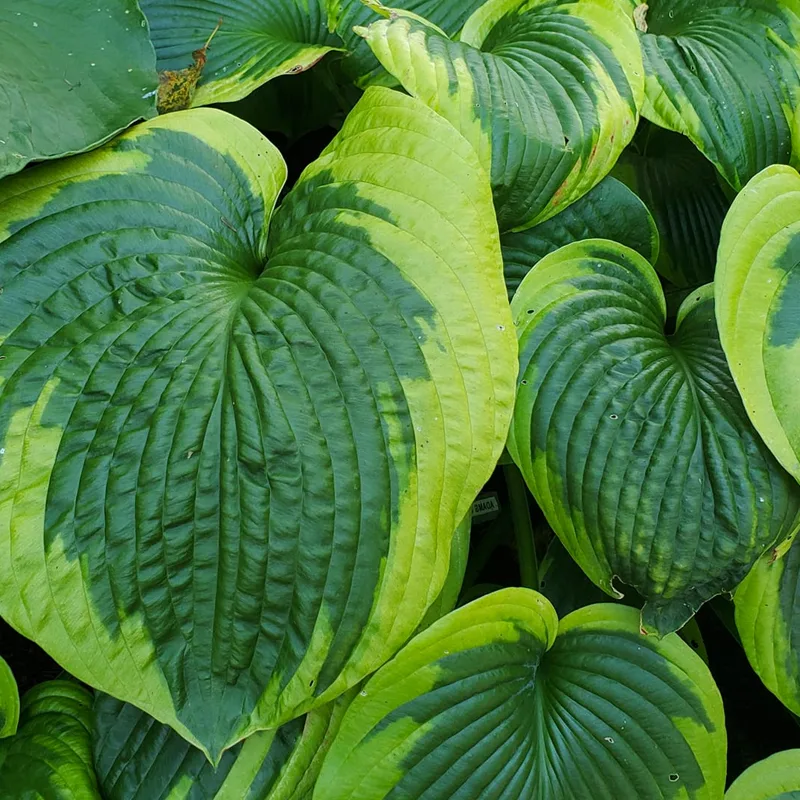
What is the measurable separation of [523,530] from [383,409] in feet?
1.25

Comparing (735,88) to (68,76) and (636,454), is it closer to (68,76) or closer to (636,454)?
(636,454)

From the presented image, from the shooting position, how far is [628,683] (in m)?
0.66

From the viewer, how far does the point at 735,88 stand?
2.65 feet

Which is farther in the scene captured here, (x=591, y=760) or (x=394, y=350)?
(x=591, y=760)

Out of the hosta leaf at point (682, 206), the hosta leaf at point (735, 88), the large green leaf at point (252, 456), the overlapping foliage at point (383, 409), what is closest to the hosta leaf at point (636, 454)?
the overlapping foliage at point (383, 409)

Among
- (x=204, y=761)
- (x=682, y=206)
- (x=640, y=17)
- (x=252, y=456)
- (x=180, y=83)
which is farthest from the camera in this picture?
(x=682, y=206)

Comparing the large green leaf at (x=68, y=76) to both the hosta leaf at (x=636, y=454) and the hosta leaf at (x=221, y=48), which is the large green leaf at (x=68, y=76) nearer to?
the hosta leaf at (x=221, y=48)

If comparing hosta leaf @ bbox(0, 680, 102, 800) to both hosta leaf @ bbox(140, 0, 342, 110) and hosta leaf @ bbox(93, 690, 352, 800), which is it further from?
hosta leaf @ bbox(140, 0, 342, 110)

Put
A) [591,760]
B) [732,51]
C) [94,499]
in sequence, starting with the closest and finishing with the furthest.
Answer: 1. [94,499]
2. [591,760]
3. [732,51]

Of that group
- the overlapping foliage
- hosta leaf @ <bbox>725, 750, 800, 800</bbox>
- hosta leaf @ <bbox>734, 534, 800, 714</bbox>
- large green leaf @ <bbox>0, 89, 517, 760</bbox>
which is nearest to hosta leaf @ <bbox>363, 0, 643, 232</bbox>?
the overlapping foliage

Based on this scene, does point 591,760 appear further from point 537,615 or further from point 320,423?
point 320,423

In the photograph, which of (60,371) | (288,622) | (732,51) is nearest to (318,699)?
(288,622)

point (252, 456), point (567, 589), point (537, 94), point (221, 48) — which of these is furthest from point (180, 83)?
point (567, 589)

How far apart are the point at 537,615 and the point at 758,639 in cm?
24
